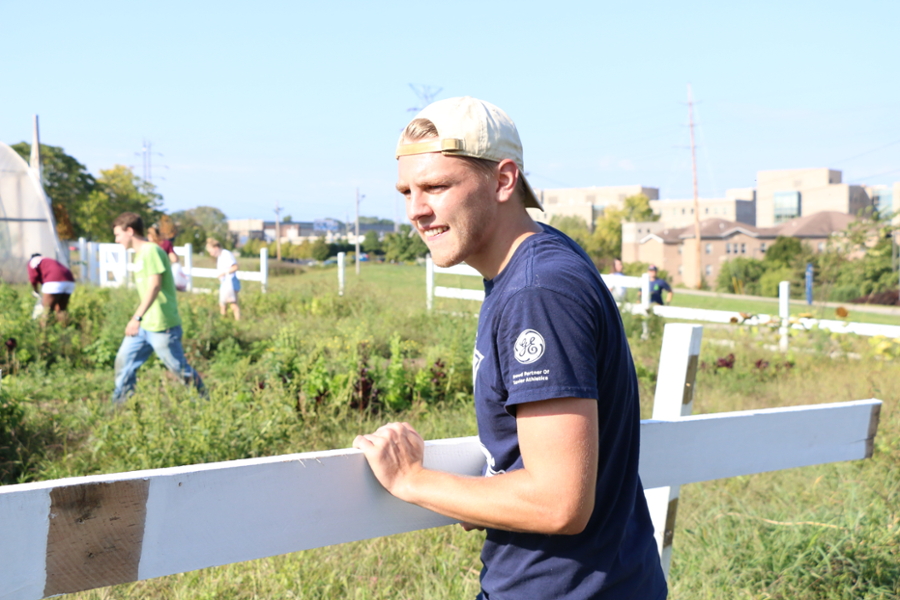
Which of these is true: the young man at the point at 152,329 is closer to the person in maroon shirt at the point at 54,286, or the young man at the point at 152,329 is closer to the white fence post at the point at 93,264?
the person in maroon shirt at the point at 54,286

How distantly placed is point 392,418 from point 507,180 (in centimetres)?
469

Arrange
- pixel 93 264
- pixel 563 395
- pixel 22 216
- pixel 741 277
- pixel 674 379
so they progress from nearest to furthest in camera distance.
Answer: pixel 563 395 → pixel 674 379 → pixel 22 216 → pixel 93 264 → pixel 741 277

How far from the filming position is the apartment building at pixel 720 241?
3095 inches

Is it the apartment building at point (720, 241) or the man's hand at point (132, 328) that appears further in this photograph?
the apartment building at point (720, 241)

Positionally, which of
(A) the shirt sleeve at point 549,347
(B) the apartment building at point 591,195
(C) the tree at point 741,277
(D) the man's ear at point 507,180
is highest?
(B) the apartment building at point 591,195

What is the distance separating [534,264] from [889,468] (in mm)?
3919

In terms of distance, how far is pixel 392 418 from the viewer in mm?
6039

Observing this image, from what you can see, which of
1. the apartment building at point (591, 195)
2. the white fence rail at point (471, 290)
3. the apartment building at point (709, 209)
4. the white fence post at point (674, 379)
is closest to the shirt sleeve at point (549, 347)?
the white fence post at point (674, 379)

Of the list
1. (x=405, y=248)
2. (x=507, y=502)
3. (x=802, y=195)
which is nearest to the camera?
(x=507, y=502)

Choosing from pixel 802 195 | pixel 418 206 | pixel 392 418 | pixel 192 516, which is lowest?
pixel 392 418

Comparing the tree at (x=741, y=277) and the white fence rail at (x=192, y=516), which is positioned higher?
the white fence rail at (x=192, y=516)

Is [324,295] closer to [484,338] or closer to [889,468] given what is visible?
[889,468]

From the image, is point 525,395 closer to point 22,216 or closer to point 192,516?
point 192,516

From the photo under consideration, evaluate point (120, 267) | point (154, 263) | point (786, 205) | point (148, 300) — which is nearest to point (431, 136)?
point (148, 300)
